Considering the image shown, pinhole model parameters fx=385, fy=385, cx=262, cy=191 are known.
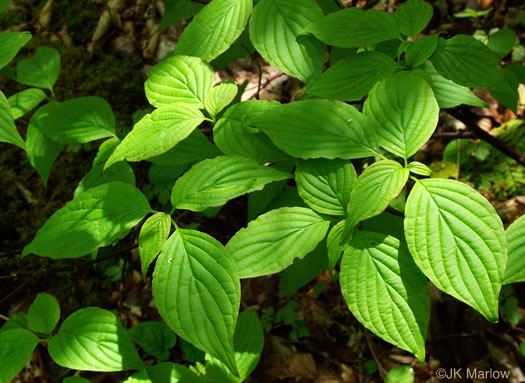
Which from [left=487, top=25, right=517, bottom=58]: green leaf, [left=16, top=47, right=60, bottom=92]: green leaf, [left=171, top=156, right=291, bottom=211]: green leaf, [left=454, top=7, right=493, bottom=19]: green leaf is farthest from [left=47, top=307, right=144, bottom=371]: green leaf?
[left=454, top=7, right=493, bottom=19]: green leaf

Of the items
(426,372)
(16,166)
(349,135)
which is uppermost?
(349,135)

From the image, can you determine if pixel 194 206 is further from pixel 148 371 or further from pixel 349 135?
pixel 148 371

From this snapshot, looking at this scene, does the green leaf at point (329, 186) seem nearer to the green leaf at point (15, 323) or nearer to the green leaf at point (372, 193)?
the green leaf at point (372, 193)

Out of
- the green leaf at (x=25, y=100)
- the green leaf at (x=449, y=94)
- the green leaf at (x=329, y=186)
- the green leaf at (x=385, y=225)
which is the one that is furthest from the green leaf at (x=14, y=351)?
the green leaf at (x=449, y=94)

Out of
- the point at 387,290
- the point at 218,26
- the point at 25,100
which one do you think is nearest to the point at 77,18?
the point at 25,100

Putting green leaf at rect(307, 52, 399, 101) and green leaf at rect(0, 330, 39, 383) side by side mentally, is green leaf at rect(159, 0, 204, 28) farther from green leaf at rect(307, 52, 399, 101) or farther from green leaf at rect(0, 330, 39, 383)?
green leaf at rect(0, 330, 39, 383)

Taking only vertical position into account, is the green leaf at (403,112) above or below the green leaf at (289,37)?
below

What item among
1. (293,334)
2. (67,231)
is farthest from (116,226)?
(293,334)
